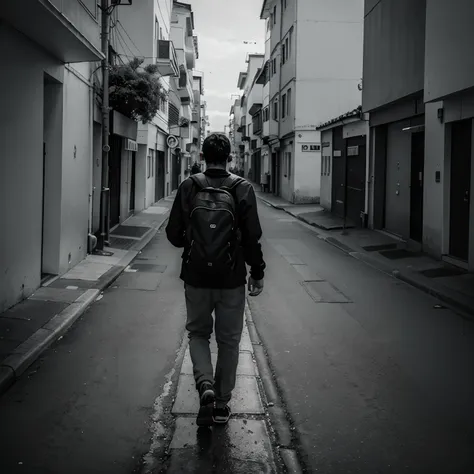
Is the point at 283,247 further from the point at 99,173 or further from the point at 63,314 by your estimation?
the point at 63,314

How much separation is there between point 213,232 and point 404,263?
9.41m

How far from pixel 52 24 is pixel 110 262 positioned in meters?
5.72

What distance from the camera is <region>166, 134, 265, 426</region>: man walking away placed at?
14.4 ft

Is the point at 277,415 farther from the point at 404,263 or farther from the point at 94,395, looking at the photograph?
the point at 404,263

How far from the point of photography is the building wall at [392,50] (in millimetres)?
14113

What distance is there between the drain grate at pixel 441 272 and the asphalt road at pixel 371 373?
2.45 ft

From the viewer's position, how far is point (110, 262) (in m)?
12.7

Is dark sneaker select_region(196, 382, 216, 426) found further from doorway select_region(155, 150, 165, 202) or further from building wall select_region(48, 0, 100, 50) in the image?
doorway select_region(155, 150, 165, 202)

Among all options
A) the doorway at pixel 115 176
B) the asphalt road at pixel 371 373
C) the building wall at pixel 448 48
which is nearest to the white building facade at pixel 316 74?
the doorway at pixel 115 176

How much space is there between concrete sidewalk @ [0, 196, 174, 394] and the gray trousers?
72.5 inches

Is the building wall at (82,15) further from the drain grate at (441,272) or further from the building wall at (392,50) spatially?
the building wall at (392,50)

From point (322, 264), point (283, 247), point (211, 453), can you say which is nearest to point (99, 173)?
point (283, 247)

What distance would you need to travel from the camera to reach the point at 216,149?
470 centimetres

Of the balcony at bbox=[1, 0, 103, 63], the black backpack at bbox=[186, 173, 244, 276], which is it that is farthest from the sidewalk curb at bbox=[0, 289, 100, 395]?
the balcony at bbox=[1, 0, 103, 63]
